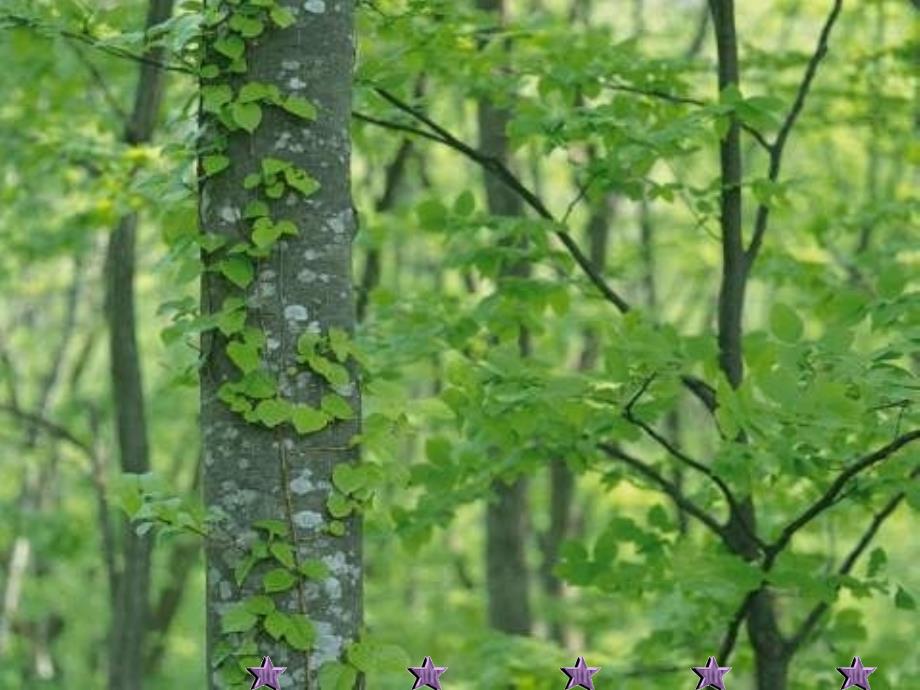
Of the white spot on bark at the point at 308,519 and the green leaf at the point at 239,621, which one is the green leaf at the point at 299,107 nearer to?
the white spot on bark at the point at 308,519

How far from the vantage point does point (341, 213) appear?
2547mm

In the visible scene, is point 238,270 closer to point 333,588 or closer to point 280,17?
point 280,17

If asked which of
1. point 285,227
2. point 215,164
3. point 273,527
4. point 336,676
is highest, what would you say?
point 215,164

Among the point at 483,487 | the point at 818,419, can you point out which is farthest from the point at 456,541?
the point at 818,419

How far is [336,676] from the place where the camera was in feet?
8.07

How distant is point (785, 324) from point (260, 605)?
107cm

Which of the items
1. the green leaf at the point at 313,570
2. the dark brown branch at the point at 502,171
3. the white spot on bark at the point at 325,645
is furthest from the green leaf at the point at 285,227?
the dark brown branch at the point at 502,171

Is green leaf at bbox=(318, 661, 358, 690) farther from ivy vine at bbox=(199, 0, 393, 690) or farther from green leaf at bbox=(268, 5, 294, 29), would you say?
green leaf at bbox=(268, 5, 294, 29)

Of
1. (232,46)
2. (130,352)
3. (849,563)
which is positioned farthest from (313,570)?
(130,352)

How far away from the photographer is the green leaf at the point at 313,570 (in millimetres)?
2443

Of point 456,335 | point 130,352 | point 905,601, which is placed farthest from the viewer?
point 130,352

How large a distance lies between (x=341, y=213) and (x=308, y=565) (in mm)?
590

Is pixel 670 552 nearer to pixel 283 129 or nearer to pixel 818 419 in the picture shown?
pixel 818 419

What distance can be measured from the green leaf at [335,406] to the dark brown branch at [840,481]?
1.13m
